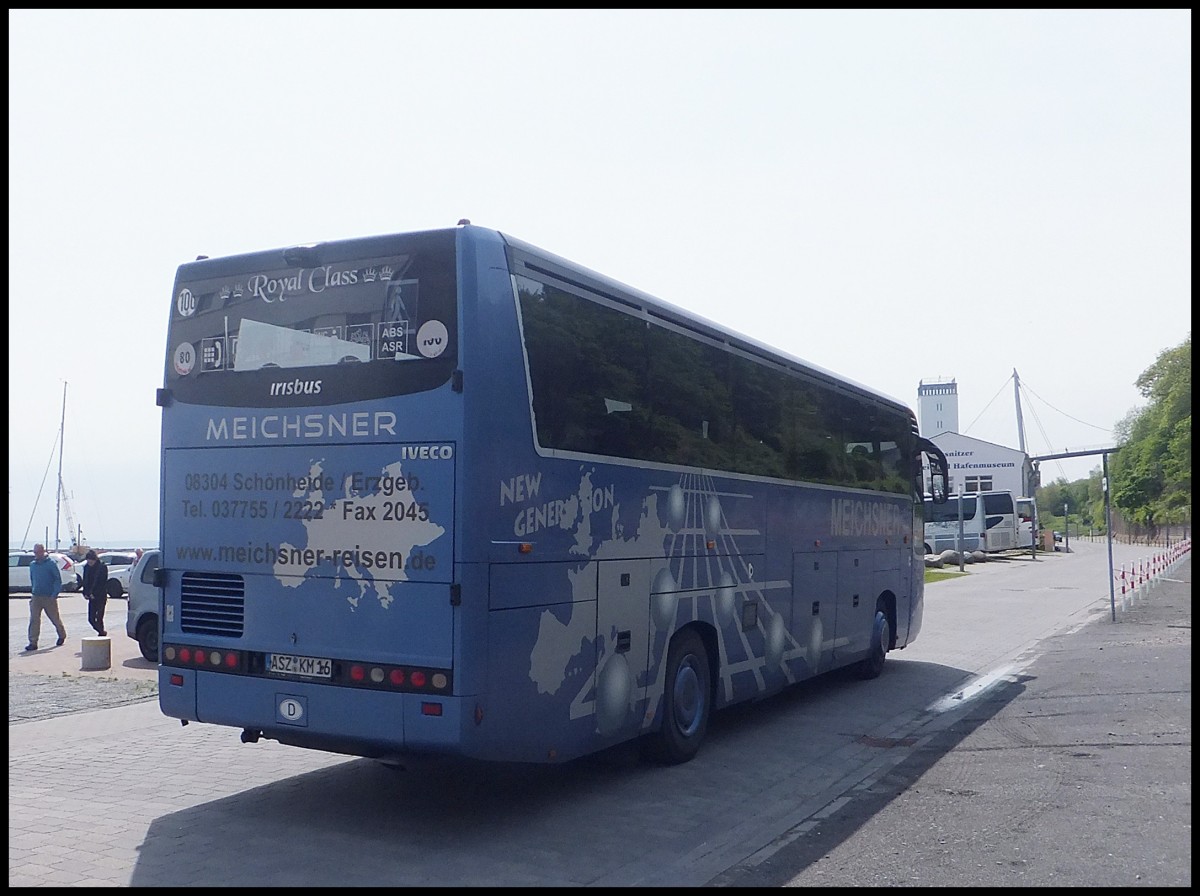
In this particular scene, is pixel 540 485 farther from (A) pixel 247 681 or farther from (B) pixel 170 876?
(B) pixel 170 876

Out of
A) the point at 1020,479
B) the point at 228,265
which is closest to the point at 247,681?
the point at 228,265

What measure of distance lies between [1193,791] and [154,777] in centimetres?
743

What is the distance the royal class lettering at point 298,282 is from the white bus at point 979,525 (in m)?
49.8

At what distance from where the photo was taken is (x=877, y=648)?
14.2 metres

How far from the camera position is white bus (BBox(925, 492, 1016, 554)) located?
55.7 metres

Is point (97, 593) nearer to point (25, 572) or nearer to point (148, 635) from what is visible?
point (148, 635)

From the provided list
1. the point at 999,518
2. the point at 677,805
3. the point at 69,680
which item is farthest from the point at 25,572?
the point at 999,518

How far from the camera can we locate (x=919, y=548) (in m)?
15.9

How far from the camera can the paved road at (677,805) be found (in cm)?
631

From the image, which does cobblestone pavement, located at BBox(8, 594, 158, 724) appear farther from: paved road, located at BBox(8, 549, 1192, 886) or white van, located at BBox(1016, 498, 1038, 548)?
white van, located at BBox(1016, 498, 1038, 548)

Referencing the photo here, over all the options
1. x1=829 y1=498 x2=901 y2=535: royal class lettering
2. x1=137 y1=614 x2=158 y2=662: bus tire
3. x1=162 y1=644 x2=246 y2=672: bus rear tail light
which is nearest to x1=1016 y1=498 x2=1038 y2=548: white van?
x1=829 y1=498 x2=901 y2=535: royal class lettering

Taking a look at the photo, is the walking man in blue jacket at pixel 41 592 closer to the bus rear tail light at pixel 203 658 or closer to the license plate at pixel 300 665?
the bus rear tail light at pixel 203 658

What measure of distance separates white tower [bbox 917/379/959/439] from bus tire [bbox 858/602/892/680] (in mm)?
80589

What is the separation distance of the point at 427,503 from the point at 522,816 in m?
2.24
